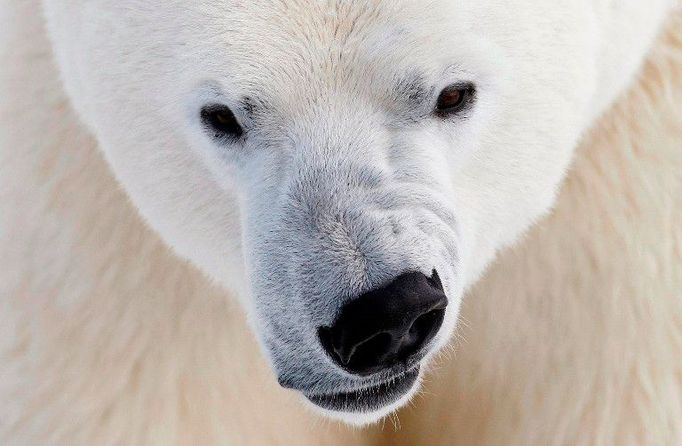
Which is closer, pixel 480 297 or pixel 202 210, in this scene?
pixel 202 210

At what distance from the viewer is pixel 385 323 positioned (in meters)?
1.11

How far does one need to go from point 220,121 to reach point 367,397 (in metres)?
0.39

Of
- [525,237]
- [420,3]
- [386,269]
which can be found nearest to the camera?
[386,269]

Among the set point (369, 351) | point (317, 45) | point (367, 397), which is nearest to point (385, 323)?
point (369, 351)

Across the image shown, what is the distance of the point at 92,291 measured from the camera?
5.38ft

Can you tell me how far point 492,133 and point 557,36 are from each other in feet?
0.50

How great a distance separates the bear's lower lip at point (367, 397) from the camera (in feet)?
4.20

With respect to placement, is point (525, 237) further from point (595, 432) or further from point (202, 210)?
point (202, 210)

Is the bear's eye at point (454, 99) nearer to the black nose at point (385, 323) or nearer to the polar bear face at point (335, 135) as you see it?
the polar bear face at point (335, 135)

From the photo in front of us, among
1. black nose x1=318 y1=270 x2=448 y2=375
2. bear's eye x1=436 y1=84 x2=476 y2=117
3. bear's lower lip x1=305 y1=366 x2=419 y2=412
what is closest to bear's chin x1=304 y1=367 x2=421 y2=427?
bear's lower lip x1=305 y1=366 x2=419 y2=412

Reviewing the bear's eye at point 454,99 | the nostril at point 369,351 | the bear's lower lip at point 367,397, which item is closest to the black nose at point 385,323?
the nostril at point 369,351

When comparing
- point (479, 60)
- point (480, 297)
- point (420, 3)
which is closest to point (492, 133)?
point (479, 60)

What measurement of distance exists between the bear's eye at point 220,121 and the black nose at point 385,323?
0.95 feet

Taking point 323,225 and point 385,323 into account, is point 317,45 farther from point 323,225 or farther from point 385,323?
point 385,323
